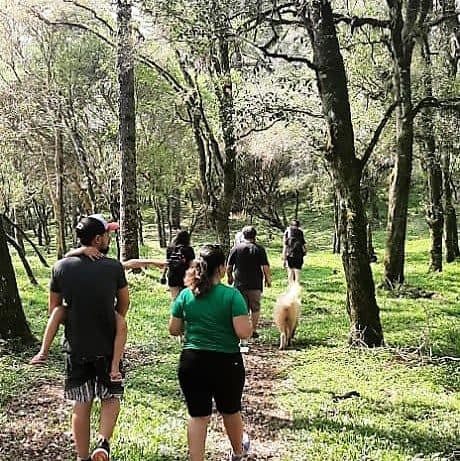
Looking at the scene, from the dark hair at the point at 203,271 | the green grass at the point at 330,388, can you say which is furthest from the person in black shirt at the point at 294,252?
the dark hair at the point at 203,271

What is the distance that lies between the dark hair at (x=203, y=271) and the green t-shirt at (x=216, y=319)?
59mm

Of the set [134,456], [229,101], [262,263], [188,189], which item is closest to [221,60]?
[229,101]

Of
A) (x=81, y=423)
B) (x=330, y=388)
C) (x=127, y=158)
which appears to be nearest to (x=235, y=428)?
(x=81, y=423)

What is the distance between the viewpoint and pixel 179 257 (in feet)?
33.6

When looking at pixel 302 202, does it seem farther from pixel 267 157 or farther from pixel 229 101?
pixel 229 101

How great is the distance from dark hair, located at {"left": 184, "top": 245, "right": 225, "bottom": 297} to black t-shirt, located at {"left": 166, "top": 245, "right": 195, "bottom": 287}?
5233mm

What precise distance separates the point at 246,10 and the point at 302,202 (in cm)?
4452

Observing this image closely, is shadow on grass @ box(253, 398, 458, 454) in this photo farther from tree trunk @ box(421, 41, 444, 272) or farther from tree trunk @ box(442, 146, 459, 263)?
tree trunk @ box(442, 146, 459, 263)

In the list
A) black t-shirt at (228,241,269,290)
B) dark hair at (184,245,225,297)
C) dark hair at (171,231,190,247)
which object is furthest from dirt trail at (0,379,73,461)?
black t-shirt at (228,241,269,290)

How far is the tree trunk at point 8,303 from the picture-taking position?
9305mm

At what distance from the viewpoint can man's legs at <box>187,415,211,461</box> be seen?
4.93 metres

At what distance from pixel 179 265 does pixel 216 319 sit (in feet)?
18.7

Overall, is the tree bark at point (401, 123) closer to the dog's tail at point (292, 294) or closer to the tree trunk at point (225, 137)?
the tree trunk at point (225, 137)

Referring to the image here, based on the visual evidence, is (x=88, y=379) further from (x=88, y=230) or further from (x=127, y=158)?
(x=127, y=158)
